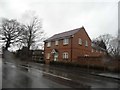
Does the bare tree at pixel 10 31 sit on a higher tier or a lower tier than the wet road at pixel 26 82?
higher

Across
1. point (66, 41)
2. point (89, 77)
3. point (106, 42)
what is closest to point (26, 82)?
point (89, 77)

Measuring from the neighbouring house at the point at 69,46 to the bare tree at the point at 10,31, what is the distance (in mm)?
18436

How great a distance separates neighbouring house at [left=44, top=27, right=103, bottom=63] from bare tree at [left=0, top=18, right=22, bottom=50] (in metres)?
18.4

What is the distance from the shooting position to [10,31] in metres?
56.7

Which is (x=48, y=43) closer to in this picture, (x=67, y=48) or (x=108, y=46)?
(x=67, y=48)

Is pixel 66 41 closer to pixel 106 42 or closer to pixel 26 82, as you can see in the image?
pixel 26 82

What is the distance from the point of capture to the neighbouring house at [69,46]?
36.1 meters

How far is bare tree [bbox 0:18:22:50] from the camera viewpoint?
56.3 meters

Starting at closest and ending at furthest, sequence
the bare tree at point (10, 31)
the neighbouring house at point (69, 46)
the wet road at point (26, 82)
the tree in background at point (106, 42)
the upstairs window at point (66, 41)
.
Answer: the wet road at point (26, 82) < the neighbouring house at point (69, 46) < the upstairs window at point (66, 41) < the bare tree at point (10, 31) < the tree in background at point (106, 42)

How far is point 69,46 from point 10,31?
27.9m

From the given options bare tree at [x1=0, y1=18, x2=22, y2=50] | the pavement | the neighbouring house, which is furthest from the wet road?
bare tree at [x1=0, y1=18, x2=22, y2=50]

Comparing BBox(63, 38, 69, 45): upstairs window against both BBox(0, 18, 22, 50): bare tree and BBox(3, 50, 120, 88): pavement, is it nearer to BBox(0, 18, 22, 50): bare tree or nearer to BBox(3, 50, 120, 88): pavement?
BBox(3, 50, 120, 88): pavement

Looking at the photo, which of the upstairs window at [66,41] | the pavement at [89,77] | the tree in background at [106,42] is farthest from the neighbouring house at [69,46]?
the tree in background at [106,42]

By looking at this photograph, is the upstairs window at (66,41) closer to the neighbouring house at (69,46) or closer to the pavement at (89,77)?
the neighbouring house at (69,46)
